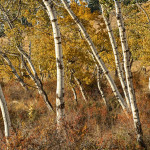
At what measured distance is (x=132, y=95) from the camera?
3.81m

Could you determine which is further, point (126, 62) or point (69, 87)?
point (69, 87)

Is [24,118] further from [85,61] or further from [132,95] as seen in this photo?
[132,95]

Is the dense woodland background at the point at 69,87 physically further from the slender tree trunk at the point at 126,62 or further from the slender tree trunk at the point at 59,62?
the slender tree trunk at the point at 59,62

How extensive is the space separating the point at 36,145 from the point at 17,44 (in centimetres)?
518

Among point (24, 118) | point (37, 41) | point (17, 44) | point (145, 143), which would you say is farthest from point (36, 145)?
point (37, 41)

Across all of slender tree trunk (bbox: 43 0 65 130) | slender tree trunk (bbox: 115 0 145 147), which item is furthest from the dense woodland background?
slender tree trunk (bbox: 43 0 65 130)

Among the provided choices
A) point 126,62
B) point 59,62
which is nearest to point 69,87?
point 59,62

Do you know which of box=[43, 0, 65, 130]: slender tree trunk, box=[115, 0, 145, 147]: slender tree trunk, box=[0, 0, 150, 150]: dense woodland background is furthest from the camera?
box=[0, 0, 150, 150]: dense woodland background

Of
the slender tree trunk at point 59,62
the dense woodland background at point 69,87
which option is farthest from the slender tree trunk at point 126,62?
the slender tree trunk at point 59,62

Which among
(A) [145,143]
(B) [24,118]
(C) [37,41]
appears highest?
(C) [37,41]

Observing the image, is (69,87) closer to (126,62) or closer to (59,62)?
(59,62)

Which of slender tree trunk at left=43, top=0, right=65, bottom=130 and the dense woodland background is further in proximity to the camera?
the dense woodland background

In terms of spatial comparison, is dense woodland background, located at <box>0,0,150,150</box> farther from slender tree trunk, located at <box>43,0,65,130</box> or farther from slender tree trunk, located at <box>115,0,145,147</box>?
slender tree trunk, located at <box>43,0,65,130</box>

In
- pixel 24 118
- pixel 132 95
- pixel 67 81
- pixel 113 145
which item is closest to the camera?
pixel 132 95
